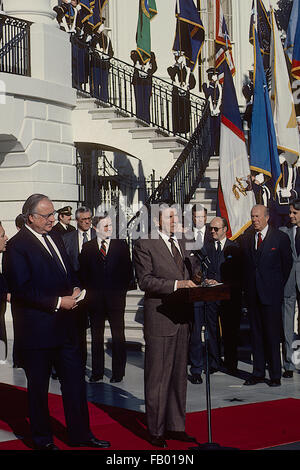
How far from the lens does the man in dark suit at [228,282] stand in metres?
10.8

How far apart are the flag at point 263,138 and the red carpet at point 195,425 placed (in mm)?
4508

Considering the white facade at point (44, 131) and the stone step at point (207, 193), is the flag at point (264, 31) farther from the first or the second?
the stone step at point (207, 193)

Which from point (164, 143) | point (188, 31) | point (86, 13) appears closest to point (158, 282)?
point (164, 143)

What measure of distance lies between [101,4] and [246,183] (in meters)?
9.07

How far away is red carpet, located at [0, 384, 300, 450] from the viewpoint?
23.8 feet

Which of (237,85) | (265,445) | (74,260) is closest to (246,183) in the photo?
(74,260)

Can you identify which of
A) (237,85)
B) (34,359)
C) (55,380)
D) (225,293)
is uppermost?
(237,85)

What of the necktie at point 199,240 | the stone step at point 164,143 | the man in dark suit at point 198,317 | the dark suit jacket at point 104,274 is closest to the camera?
the man in dark suit at point 198,317

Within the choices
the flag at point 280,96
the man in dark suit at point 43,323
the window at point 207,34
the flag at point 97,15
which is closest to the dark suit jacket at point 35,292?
the man in dark suit at point 43,323

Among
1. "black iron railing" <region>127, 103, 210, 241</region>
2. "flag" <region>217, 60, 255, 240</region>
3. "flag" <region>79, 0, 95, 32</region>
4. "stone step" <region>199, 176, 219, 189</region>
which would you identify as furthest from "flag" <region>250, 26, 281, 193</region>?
"flag" <region>79, 0, 95, 32</region>

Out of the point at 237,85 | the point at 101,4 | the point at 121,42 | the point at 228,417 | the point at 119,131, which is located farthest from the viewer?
the point at 237,85

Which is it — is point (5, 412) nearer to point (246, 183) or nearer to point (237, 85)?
point (246, 183)

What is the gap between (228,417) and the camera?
8.29 metres

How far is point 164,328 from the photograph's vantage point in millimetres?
7336
